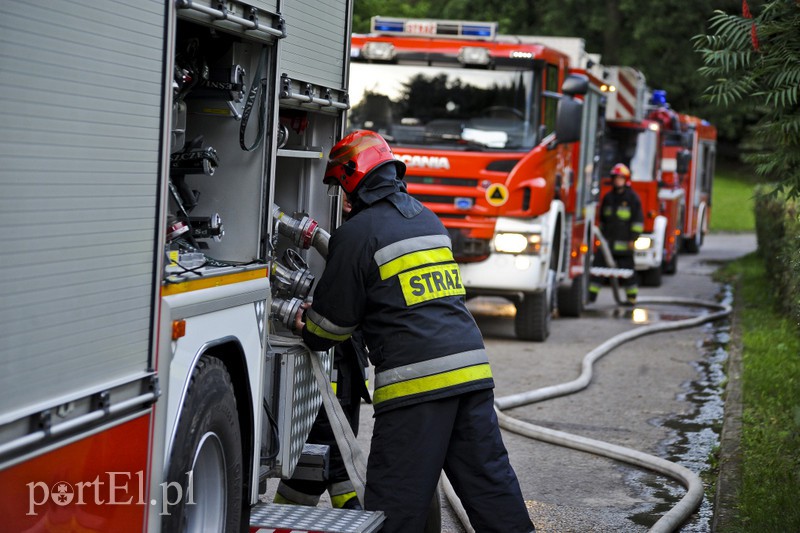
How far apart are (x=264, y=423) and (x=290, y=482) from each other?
728 mm

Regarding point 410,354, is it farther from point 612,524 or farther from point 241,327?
point 612,524

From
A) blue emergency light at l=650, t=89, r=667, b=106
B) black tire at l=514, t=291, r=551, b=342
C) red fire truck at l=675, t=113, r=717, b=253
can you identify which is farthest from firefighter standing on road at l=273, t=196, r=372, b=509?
blue emergency light at l=650, t=89, r=667, b=106

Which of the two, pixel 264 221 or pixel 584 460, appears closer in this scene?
pixel 264 221

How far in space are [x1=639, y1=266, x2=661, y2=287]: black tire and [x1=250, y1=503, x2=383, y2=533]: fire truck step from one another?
15599mm

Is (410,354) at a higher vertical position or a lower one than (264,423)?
higher

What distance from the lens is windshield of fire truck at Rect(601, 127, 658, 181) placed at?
1866 cm

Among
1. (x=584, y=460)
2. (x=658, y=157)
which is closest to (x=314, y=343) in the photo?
(x=584, y=460)

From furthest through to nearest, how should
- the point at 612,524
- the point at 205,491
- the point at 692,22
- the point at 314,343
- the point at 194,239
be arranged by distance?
the point at 692,22 → the point at 612,524 → the point at 314,343 → the point at 194,239 → the point at 205,491

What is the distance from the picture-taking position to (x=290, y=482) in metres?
5.20

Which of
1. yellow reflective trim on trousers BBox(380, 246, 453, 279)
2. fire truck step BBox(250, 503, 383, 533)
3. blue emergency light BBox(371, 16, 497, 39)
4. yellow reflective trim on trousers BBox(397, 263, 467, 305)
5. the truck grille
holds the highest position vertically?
blue emergency light BBox(371, 16, 497, 39)

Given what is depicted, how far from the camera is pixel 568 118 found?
11.4m

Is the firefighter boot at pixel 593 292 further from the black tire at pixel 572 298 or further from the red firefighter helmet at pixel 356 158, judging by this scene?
the red firefighter helmet at pixel 356 158

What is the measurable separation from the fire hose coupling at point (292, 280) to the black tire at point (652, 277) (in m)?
15.1

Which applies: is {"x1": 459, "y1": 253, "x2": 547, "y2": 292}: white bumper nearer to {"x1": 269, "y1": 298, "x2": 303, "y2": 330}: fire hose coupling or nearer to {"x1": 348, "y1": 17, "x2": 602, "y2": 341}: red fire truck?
{"x1": 348, "y1": 17, "x2": 602, "y2": 341}: red fire truck
